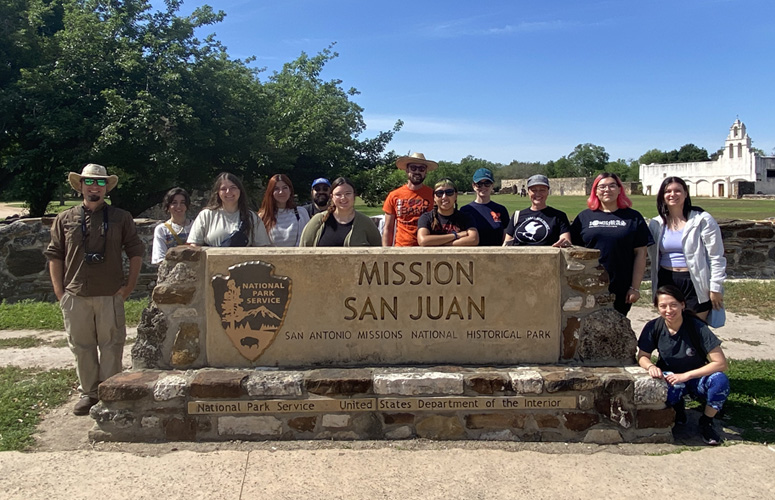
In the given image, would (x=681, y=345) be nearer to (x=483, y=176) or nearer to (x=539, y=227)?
(x=539, y=227)

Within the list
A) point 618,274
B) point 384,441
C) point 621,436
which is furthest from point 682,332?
point 384,441

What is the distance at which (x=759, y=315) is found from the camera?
7.19 meters

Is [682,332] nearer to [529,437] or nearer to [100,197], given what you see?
[529,437]

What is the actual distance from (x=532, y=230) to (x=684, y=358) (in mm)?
1272

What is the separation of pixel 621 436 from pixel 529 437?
0.56 meters

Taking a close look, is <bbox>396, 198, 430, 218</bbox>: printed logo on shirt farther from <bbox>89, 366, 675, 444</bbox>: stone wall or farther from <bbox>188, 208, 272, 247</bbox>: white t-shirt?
<bbox>89, 366, 675, 444</bbox>: stone wall

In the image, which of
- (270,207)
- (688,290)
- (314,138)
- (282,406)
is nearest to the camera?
(282,406)

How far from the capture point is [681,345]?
12.1ft

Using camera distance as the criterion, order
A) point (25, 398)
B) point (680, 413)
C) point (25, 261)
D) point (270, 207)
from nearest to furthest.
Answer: point (680, 413)
point (25, 398)
point (270, 207)
point (25, 261)

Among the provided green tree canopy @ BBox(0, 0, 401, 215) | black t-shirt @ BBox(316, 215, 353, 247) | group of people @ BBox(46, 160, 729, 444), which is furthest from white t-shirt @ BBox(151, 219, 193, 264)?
green tree canopy @ BBox(0, 0, 401, 215)

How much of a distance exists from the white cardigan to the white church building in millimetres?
60996

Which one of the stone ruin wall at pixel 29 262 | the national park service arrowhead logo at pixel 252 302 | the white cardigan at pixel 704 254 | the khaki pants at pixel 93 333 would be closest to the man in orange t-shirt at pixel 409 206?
the national park service arrowhead logo at pixel 252 302

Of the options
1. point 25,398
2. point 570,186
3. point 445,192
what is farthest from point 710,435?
point 570,186

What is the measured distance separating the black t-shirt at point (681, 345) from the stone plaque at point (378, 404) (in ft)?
2.45
